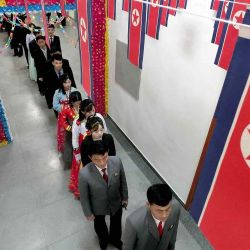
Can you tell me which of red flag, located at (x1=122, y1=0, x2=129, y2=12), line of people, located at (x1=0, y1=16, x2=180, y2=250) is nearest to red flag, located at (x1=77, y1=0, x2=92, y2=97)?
red flag, located at (x1=122, y1=0, x2=129, y2=12)

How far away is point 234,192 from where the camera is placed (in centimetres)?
143

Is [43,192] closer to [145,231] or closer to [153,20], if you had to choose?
[145,231]

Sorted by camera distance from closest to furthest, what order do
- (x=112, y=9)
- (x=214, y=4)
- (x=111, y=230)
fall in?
(x=214, y=4) < (x=111, y=230) < (x=112, y=9)

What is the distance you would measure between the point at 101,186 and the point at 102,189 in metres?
0.03

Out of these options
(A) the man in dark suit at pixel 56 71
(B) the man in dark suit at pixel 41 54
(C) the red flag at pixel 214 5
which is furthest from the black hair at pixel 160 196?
(B) the man in dark suit at pixel 41 54

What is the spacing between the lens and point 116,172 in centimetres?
193

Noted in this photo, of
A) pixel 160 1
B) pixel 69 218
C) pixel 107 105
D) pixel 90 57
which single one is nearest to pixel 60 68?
pixel 90 57

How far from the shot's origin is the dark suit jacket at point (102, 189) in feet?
6.07

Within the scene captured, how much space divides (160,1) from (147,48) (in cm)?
59

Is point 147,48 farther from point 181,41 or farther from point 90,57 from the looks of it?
point 90,57

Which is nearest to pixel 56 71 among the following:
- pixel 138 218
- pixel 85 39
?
pixel 85 39

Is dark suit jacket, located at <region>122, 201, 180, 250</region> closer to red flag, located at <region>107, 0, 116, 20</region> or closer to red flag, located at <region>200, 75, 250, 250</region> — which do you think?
red flag, located at <region>200, 75, 250, 250</region>

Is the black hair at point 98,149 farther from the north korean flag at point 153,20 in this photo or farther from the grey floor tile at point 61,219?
the north korean flag at point 153,20

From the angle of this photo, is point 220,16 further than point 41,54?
No
